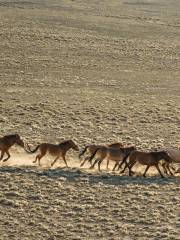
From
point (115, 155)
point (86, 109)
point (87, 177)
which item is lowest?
point (87, 177)

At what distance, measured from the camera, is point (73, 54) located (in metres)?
48.8

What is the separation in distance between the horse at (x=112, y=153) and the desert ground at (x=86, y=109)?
54 cm

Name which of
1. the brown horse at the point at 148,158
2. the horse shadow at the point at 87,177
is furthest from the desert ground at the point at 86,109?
the brown horse at the point at 148,158

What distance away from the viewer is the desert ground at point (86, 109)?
16766 millimetres

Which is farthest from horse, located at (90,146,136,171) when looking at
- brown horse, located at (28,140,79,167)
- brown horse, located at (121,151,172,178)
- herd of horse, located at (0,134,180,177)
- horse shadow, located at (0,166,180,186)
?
brown horse, located at (28,140,79,167)

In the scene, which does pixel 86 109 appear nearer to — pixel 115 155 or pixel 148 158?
pixel 115 155

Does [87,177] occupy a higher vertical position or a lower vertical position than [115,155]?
lower

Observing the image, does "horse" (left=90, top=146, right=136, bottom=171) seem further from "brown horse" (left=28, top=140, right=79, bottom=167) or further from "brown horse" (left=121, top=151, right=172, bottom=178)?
"brown horse" (left=28, top=140, right=79, bottom=167)

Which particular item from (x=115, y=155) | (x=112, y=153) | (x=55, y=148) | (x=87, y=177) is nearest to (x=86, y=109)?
(x=55, y=148)

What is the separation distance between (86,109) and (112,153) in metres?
11.9

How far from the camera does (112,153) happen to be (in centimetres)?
2098

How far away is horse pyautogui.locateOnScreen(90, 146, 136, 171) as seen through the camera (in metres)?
20.8

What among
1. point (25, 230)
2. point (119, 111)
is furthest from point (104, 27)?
point (25, 230)

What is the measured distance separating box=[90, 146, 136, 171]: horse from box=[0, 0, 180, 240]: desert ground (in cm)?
54
